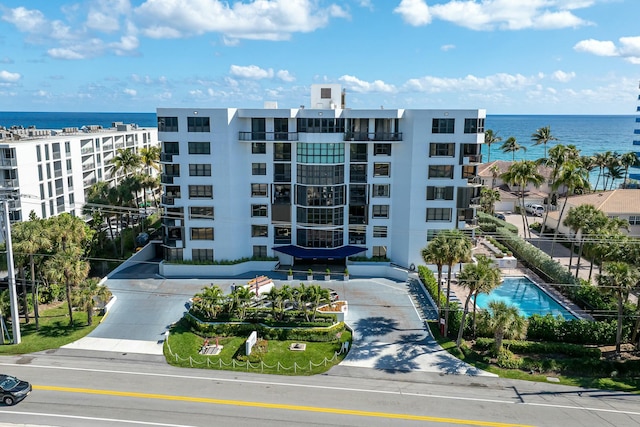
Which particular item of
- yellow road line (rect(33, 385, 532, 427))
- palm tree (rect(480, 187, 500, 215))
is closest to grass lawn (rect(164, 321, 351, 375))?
yellow road line (rect(33, 385, 532, 427))

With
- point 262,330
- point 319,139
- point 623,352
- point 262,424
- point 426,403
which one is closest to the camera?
point 262,424

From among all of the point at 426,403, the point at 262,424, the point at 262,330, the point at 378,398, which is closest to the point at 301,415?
the point at 262,424

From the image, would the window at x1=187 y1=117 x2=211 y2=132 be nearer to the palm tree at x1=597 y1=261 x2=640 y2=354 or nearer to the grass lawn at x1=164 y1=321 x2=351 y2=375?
the grass lawn at x1=164 y1=321 x2=351 y2=375

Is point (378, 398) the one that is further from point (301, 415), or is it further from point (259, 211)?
point (259, 211)

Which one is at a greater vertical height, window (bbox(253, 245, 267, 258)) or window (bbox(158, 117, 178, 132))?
window (bbox(158, 117, 178, 132))

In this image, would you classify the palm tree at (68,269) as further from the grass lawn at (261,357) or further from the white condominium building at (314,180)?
the white condominium building at (314,180)

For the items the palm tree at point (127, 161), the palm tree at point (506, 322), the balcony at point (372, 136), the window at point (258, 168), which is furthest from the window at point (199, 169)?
the palm tree at point (506, 322)
